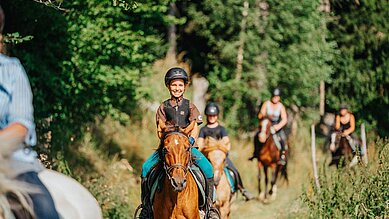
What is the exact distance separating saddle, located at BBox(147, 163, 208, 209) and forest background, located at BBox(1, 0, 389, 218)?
6309 mm

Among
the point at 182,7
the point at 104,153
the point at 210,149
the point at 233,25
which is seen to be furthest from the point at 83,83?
the point at 182,7

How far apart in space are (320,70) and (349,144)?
4.99 m

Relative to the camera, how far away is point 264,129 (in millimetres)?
17984

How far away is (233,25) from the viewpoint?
24.0 meters

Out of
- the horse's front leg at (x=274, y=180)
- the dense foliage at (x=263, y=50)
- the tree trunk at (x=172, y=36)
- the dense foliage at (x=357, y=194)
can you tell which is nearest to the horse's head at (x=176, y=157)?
the dense foliage at (x=357, y=194)

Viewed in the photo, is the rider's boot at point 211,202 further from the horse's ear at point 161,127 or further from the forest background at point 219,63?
the forest background at point 219,63

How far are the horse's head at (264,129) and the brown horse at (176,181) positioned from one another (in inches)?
341

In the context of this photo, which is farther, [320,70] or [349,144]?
[320,70]

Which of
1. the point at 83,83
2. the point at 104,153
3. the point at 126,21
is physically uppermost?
the point at 126,21

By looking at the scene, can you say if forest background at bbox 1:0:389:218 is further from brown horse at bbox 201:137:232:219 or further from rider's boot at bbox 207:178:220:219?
rider's boot at bbox 207:178:220:219

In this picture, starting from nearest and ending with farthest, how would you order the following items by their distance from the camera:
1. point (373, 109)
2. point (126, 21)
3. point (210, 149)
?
point (210, 149) → point (126, 21) → point (373, 109)

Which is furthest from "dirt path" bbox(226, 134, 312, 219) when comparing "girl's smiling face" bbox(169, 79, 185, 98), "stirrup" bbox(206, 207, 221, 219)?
"girl's smiling face" bbox(169, 79, 185, 98)

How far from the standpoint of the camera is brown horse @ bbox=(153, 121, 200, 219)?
8.61m

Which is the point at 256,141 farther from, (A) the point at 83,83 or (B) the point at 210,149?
(B) the point at 210,149
